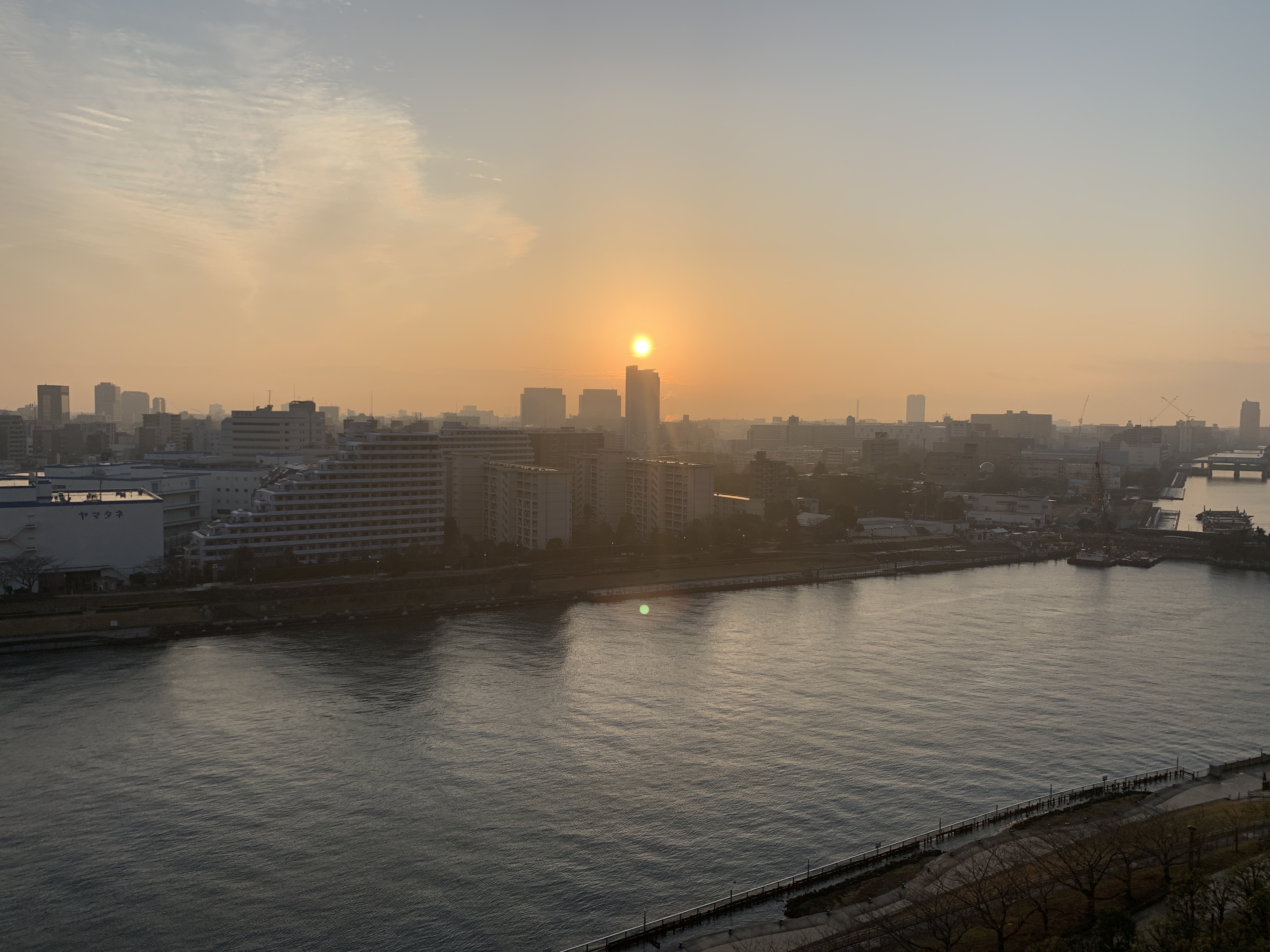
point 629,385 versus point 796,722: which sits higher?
point 629,385

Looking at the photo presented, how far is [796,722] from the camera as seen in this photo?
7.33 meters

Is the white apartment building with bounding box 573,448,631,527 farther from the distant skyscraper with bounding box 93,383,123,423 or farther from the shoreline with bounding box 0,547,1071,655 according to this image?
the distant skyscraper with bounding box 93,383,123,423

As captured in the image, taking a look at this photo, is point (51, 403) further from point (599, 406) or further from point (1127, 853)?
point (1127, 853)

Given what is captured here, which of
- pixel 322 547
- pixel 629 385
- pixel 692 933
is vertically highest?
pixel 629 385

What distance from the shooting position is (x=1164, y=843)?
462 centimetres

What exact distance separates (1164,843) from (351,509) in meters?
Answer: 11.7

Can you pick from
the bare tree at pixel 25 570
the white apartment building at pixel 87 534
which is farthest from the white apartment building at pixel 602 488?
the bare tree at pixel 25 570

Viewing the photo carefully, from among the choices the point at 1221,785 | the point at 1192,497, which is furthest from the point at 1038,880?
the point at 1192,497

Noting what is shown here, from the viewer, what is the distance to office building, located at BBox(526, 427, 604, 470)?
81.7ft

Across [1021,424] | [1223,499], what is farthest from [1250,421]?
[1223,499]

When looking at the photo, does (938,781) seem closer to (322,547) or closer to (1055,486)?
(322,547)

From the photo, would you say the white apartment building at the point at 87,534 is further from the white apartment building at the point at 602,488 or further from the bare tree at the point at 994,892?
the bare tree at the point at 994,892

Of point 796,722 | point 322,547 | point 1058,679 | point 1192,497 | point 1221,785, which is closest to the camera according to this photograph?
point 1221,785

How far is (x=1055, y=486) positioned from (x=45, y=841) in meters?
32.3
